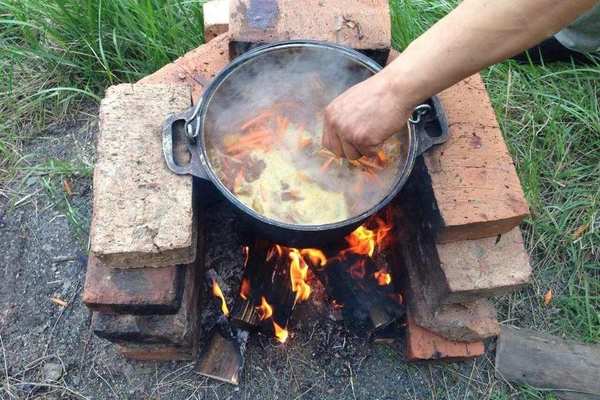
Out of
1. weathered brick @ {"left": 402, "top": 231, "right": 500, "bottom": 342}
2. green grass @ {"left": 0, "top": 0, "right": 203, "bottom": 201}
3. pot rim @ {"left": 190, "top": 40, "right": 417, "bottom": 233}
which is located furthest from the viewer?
green grass @ {"left": 0, "top": 0, "right": 203, "bottom": 201}

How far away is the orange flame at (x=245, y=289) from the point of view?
2.14 meters

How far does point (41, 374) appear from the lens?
2098 mm

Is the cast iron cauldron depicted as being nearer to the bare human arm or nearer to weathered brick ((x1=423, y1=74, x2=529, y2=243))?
weathered brick ((x1=423, y1=74, x2=529, y2=243))

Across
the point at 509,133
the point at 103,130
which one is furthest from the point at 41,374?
the point at 509,133

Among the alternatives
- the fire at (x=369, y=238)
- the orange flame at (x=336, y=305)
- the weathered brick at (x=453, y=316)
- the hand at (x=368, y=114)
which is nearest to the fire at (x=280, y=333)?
the orange flame at (x=336, y=305)

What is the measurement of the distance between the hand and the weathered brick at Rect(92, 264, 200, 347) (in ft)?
2.51

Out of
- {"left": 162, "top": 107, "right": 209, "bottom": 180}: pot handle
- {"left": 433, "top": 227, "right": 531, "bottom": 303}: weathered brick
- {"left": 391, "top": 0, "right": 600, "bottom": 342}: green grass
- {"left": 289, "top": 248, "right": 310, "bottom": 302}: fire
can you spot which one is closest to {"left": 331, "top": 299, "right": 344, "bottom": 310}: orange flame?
{"left": 289, "top": 248, "right": 310, "bottom": 302}: fire

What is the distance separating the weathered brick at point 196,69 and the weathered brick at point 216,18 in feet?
0.76

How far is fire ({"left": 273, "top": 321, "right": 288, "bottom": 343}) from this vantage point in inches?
84.9

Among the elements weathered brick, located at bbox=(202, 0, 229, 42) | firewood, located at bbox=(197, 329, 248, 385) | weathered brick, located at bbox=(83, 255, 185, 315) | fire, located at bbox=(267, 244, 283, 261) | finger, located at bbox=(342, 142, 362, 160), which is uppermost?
weathered brick, located at bbox=(202, 0, 229, 42)

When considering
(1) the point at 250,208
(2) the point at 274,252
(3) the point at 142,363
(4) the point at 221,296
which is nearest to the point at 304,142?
(1) the point at 250,208

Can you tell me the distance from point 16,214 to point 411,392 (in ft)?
6.44

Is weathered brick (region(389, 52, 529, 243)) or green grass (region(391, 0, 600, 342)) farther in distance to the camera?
green grass (region(391, 0, 600, 342))

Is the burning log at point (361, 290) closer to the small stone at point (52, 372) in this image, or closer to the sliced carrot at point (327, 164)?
the sliced carrot at point (327, 164)
